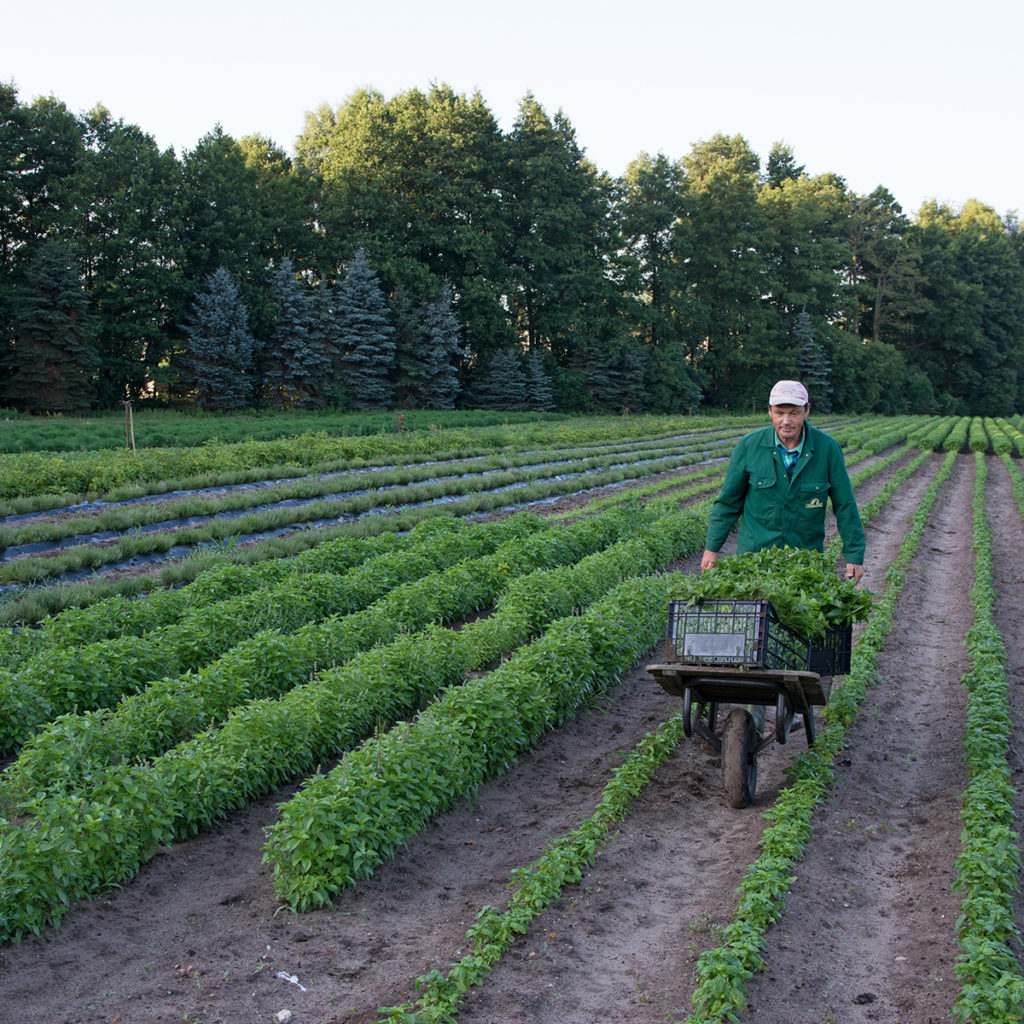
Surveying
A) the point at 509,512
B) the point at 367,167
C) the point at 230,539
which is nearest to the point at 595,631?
the point at 230,539

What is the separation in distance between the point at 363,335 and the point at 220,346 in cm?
780

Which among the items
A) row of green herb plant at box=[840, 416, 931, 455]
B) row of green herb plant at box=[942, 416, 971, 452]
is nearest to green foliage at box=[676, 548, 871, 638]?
row of green herb plant at box=[840, 416, 931, 455]

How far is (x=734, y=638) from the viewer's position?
5.09 meters

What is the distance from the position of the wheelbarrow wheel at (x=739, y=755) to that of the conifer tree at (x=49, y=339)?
1460 inches

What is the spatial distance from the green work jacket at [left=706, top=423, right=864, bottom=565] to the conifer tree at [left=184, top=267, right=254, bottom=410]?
37.8 meters

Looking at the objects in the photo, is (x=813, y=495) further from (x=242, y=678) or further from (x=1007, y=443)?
(x=1007, y=443)

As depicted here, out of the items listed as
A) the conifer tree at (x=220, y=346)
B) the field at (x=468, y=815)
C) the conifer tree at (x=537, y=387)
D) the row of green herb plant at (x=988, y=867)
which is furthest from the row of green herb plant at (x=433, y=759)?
the conifer tree at (x=537, y=387)

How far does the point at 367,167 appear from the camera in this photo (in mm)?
51031

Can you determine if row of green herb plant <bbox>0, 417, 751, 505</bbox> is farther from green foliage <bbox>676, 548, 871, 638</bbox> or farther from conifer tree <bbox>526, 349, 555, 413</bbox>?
conifer tree <bbox>526, 349, 555, 413</bbox>

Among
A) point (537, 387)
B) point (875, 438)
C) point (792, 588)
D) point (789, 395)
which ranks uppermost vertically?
point (537, 387)

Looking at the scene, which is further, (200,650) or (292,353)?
(292,353)

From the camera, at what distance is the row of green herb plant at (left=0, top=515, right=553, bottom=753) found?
253 inches

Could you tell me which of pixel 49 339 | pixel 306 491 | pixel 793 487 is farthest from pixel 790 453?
pixel 49 339

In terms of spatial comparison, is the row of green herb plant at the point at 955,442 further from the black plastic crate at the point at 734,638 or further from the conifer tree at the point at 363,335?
the black plastic crate at the point at 734,638
